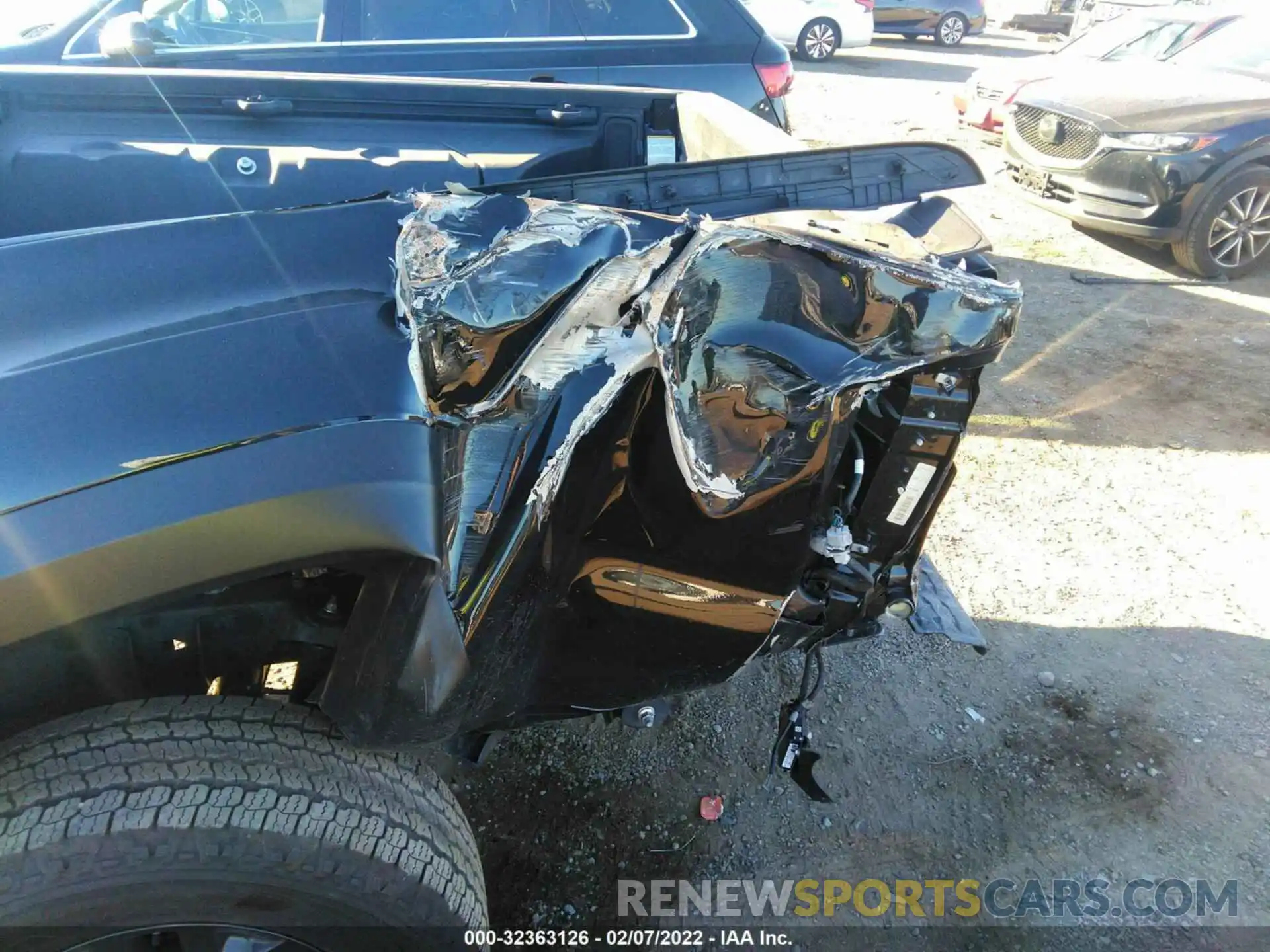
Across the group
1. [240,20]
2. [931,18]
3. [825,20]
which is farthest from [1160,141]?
[931,18]

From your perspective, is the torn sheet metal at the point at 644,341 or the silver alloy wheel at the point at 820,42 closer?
the torn sheet metal at the point at 644,341

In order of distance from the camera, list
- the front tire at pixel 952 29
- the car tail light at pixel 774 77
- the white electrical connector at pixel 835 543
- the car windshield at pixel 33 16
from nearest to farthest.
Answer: the white electrical connector at pixel 835 543 < the car windshield at pixel 33 16 < the car tail light at pixel 774 77 < the front tire at pixel 952 29

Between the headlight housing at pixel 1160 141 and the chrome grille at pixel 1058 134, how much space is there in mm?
133

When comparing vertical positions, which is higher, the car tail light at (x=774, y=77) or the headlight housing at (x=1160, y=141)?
the car tail light at (x=774, y=77)

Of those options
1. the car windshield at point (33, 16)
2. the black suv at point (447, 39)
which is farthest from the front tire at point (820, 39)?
the car windshield at point (33, 16)

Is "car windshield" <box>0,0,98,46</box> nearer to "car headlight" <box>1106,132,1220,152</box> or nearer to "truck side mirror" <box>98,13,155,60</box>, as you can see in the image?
"truck side mirror" <box>98,13,155,60</box>

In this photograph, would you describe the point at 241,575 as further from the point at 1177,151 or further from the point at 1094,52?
the point at 1094,52

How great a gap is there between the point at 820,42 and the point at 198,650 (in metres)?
14.3

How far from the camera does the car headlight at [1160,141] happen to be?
539 cm

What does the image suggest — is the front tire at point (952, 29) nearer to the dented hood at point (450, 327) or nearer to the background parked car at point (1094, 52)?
the background parked car at point (1094, 52)

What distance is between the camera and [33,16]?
4.27 m

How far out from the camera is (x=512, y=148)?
294 centimetres

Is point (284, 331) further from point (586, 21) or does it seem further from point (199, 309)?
point (586, 21)

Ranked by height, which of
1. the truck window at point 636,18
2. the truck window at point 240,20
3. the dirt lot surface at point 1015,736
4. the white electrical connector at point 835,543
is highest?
the truck window at point 240,20
